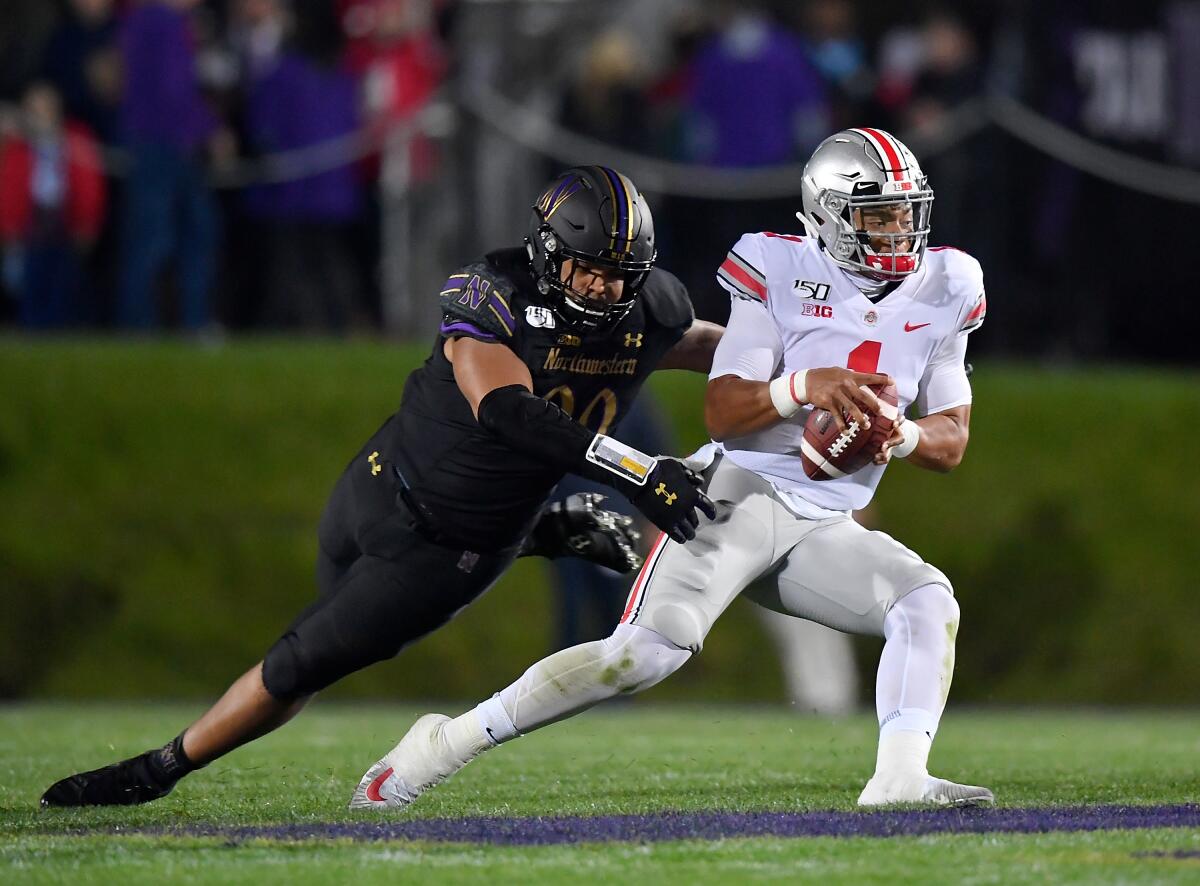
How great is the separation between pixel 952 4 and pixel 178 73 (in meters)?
3.87

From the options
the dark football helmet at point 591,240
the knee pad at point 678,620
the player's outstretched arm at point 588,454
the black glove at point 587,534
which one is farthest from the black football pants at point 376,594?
the dark football helmet at point 591,240

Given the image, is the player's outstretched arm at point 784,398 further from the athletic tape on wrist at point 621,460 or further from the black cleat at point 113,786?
the black cleat at point 113,786

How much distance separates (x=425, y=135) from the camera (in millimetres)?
9938

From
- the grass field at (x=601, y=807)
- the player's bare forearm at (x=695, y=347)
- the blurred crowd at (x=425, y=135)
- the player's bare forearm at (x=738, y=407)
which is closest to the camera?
the grass field at (x=601, y=807)

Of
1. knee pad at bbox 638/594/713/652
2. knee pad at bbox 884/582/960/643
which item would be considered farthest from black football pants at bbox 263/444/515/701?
knee pad at bbox 884/582/960/643

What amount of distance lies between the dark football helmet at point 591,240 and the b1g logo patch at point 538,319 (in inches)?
1.1

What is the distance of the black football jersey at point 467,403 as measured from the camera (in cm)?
511

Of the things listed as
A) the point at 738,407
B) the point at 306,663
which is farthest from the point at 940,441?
the point at 306,663

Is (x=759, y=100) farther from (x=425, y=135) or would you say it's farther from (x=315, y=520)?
(x=315, y=520)

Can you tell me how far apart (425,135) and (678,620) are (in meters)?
5.50

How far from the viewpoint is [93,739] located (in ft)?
23.8

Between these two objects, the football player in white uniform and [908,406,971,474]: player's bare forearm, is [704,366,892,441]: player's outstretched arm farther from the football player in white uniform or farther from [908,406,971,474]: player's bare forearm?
[908,406,971,474]: player's bare forearm

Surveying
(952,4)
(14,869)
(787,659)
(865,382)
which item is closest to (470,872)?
(14,869)

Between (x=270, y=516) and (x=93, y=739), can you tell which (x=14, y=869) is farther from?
(x=270, y=516)
